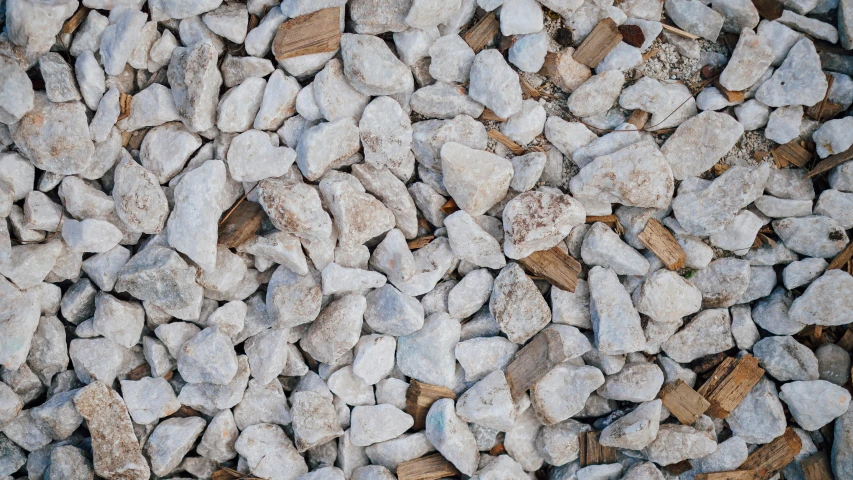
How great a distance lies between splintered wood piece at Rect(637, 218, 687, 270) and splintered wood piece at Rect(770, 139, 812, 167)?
39 cm

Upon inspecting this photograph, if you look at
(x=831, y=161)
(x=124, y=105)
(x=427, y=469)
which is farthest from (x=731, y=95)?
(x=124, y=105)

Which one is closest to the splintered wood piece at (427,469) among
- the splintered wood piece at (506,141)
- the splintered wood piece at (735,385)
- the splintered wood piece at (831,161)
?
the splintered wood piece at (735,385)

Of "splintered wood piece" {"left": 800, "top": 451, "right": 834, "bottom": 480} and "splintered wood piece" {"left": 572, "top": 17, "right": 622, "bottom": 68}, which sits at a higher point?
"splintered wood piece" {"left": 572, "top": 17, "right": 622, "bottom": 68}

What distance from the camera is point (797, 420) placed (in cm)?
178

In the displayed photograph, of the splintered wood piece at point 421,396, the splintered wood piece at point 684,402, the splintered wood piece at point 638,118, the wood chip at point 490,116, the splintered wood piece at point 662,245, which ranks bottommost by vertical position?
the splintered wood piece at point 421,396

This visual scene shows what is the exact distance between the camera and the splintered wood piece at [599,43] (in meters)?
1.76

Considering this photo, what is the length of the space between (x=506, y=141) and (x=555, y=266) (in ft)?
1.23

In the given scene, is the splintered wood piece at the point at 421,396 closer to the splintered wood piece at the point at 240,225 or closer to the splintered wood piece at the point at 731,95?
the splintered wood piece at the point at 240,225

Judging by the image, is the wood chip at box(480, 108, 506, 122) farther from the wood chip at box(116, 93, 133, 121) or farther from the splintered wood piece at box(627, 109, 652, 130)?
the wood chip at box(116, 93, 133, 121)

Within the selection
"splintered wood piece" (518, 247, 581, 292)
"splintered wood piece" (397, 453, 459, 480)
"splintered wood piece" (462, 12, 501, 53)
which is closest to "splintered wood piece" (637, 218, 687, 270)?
"splintered wood piece" (518, 247, 581, 292)

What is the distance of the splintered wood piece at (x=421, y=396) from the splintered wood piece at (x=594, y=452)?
0.38 meters

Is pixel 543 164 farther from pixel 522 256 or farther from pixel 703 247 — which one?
pixel 703 247

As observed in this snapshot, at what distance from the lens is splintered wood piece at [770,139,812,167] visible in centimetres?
181

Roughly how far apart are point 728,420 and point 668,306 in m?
0.38
